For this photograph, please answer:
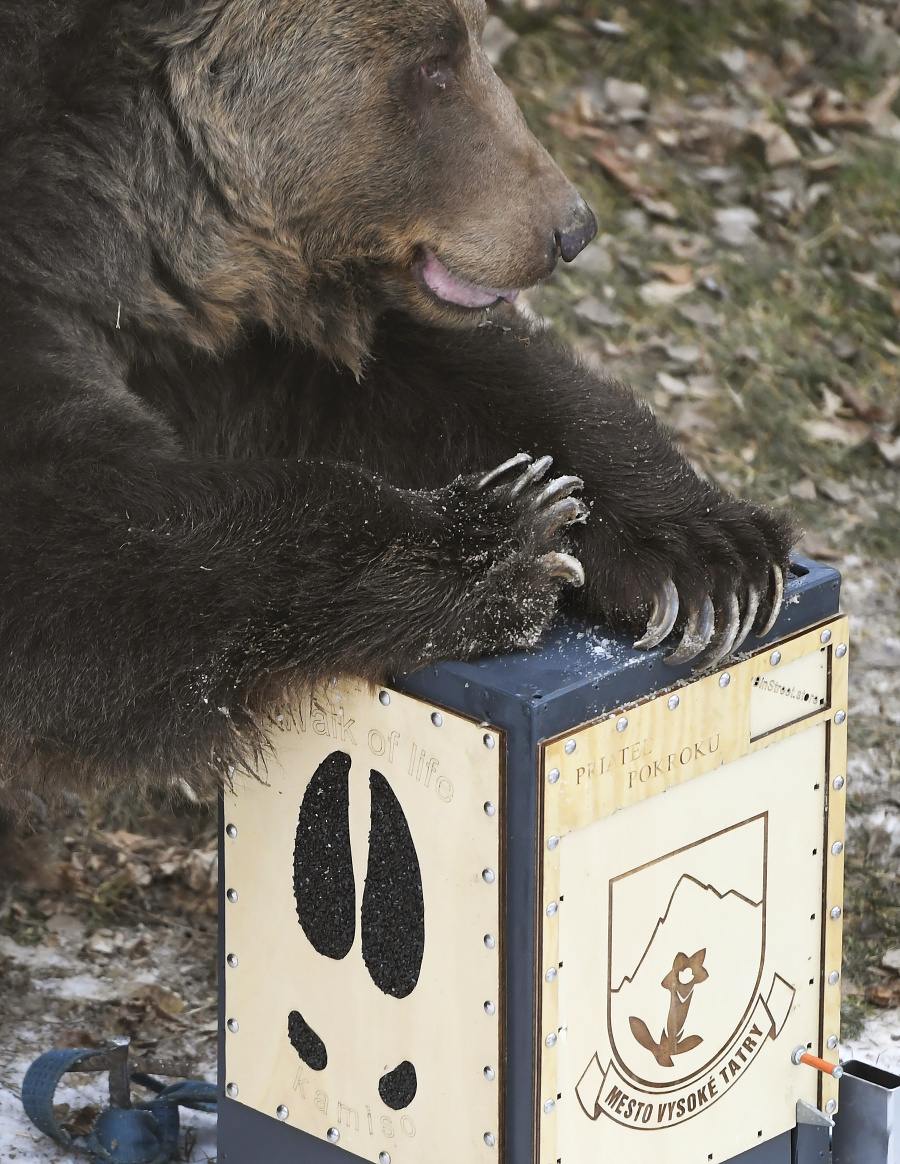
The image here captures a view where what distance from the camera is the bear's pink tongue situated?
287cm

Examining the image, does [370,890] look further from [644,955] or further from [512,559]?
[512,559]

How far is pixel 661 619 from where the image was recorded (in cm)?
255

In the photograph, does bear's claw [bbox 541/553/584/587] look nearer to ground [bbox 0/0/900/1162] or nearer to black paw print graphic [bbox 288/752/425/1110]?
black paw print graphic [bbox 288/752/425/1110]

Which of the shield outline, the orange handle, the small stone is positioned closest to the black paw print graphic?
the shield outline

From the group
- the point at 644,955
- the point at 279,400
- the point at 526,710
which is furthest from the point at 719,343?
the point at 526,710

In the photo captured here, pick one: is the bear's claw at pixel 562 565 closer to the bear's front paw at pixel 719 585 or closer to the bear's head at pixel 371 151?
the bear's front paw at pixel 719 585

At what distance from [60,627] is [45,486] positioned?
20 centimetres

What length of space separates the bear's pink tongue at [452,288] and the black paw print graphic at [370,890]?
80cm

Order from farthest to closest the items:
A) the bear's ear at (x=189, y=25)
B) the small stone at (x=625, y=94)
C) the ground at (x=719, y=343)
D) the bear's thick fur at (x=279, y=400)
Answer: the small stone at (x=625, y=94) < the ground at (x=719, y=343) < the bear's ear at (x=189, y=25) < the bear's thick fur at (x=279, y=400)

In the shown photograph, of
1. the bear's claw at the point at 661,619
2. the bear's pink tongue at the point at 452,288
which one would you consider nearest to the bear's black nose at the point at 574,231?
the bear's pink tongue at the point at 452,288

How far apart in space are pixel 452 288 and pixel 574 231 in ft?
0.73

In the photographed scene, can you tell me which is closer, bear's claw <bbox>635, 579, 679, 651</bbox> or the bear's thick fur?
the bear's thick fur

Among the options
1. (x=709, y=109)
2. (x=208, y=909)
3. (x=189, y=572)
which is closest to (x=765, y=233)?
(x=709, y=109)

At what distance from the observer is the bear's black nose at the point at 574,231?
284cm
